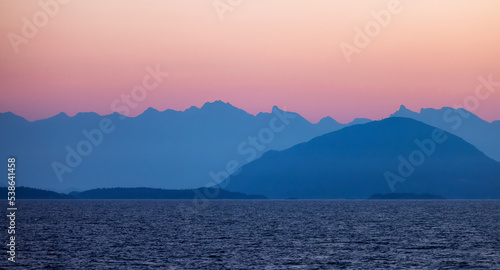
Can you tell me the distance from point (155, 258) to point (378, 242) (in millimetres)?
37208

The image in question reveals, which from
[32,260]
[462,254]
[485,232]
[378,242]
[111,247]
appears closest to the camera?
[32,260]

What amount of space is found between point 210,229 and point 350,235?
28.4m

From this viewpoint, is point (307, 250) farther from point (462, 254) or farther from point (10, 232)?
point (10, 232)

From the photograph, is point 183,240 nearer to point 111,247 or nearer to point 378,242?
point 111,247

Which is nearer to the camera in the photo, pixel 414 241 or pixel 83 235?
pixel 414 241

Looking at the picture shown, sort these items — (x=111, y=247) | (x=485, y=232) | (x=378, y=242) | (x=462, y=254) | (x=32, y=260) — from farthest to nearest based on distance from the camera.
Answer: (x=485, y=232) → (x=378, y=242) → (x=111, y=247) → (x=462, y=254) → (x=32, y=260)

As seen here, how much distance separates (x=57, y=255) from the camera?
260ft

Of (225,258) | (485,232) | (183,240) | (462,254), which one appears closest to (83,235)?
(183,240)

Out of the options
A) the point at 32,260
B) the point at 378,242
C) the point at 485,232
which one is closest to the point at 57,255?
the point at 32,260

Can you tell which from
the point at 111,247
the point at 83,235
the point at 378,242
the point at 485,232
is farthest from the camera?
the point at 485,232

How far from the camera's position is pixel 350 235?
110000 mm

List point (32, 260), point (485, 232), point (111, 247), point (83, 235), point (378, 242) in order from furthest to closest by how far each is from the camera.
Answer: point (485, 232), point (83, 235), point (378, 242), point (111, 247), point (32, 260)

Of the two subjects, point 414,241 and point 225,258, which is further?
point 414,241

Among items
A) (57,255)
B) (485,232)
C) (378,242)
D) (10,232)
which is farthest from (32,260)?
(485,232)
